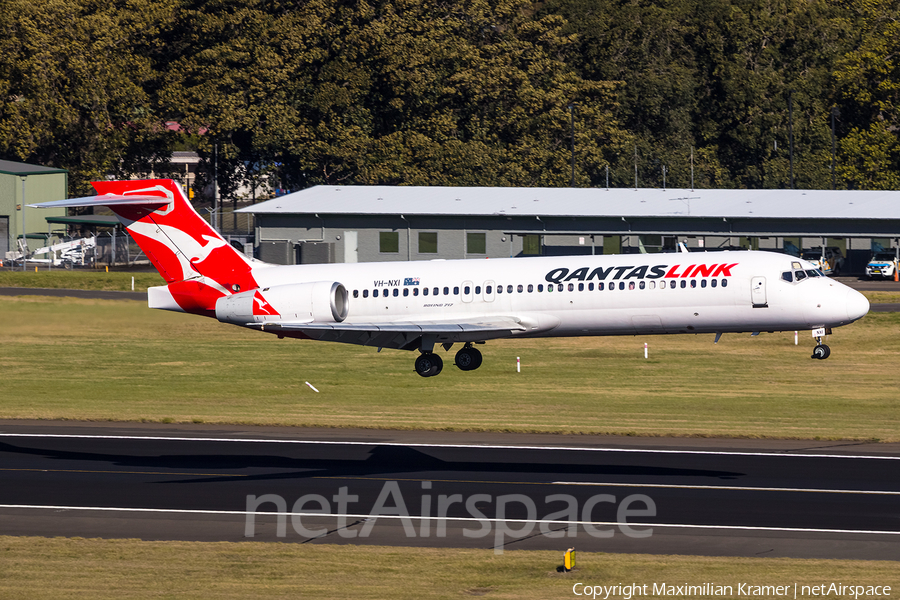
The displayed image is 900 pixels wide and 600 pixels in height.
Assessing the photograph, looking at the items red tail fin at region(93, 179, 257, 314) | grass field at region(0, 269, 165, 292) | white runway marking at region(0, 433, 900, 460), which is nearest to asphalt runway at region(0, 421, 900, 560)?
white runway marking at region(0, 433, 900, 460)

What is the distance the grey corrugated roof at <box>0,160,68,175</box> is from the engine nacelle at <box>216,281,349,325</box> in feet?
236

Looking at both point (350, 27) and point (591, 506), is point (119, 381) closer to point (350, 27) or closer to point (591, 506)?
point (591, 506)

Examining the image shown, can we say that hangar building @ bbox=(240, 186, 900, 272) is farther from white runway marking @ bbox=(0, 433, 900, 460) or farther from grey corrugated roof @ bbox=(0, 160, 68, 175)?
white runway marking @ bbox=(0, 433, 900, 460)

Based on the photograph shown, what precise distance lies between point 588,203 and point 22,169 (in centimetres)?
5401

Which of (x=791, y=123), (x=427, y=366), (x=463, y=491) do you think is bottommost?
(x=463, y=491)

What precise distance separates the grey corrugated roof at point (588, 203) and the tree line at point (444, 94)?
1547 cm

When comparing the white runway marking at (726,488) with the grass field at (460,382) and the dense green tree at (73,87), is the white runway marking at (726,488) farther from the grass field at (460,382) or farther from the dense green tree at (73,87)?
the dense green tree at (73,87)

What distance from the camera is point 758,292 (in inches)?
1625

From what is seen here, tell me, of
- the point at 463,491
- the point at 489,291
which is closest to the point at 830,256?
the point at 489,291

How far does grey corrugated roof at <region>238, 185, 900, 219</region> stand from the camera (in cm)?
9294

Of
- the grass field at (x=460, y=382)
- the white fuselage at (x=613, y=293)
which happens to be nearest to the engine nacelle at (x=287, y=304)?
the white fuselage at (x=613, y=293)

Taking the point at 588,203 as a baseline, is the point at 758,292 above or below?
below

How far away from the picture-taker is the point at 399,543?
2648 cm

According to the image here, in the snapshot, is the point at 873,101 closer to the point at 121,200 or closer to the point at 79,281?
the point at 79,281
